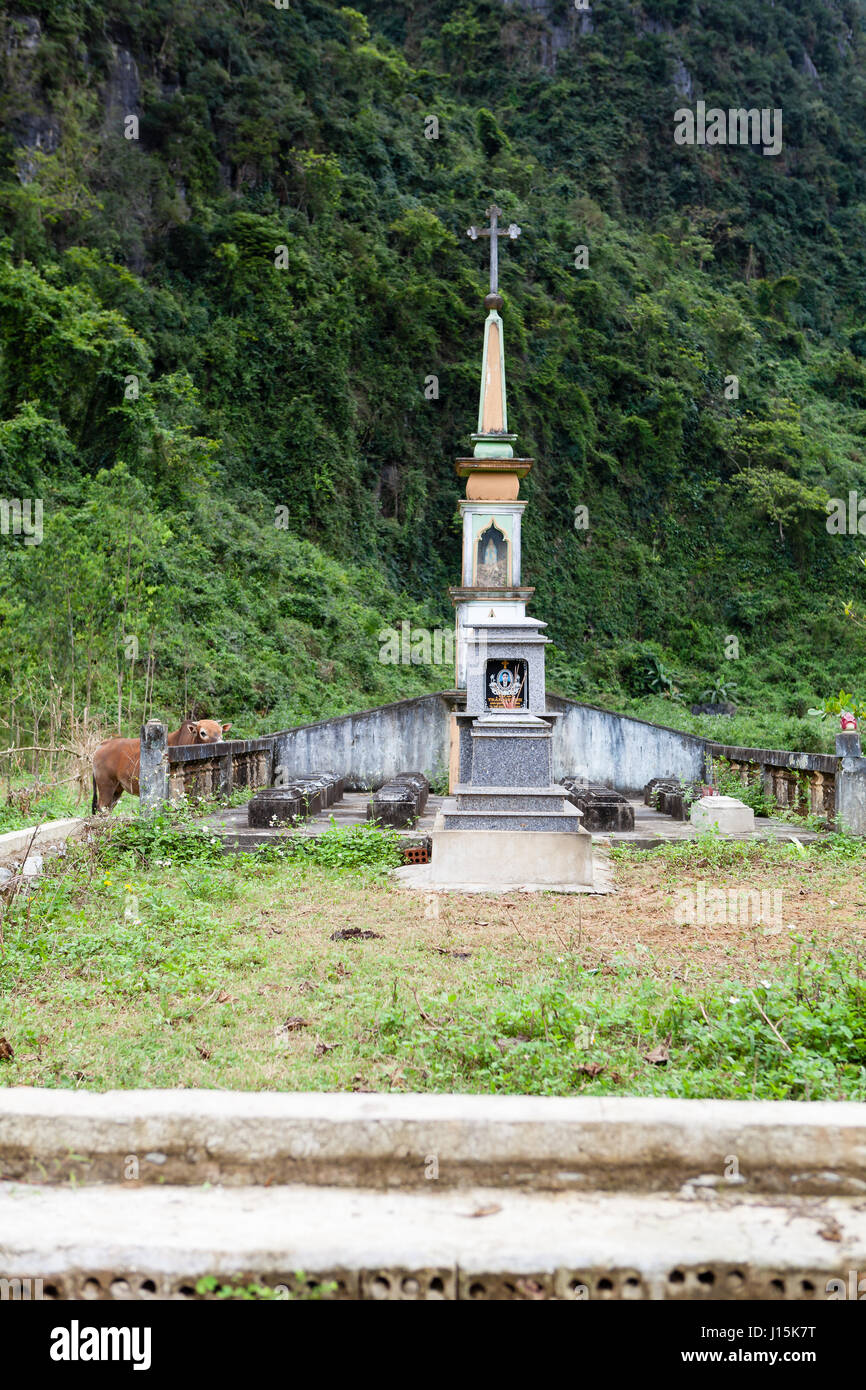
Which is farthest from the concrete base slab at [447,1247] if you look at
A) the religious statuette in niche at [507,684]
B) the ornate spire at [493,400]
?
the ornate spire at [493,400]

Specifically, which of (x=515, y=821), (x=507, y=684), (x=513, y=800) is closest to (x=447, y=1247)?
(x=515, y=821)

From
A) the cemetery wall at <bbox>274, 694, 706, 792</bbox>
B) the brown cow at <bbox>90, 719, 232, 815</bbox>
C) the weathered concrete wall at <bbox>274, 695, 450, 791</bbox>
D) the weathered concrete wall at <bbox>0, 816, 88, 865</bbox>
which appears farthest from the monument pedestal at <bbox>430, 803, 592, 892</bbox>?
the cemetery wall at <bbox>274, 694, 706, 792</bbox>

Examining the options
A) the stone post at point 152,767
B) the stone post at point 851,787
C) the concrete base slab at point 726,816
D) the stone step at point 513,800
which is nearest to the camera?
the stone step at point 513,800

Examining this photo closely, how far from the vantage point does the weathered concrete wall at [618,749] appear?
50.6 feet

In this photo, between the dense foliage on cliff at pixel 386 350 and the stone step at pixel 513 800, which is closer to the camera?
the stone step at pixel 513 800

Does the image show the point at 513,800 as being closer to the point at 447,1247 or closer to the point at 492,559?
the point at 447,1247

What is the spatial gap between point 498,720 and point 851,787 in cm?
371

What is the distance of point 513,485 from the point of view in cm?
1519

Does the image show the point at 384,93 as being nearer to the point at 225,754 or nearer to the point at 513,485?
the point at 513,485

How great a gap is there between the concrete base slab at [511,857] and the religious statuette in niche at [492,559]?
7.09 m

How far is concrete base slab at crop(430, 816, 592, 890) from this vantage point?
836 centimetres

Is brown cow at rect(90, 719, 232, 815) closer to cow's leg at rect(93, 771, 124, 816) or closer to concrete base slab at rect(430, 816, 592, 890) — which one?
cow's leg at rect(93, 771, 124, 816)

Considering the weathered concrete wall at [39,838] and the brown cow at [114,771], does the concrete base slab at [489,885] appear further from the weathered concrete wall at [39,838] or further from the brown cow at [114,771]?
the brown cow at [114,771]

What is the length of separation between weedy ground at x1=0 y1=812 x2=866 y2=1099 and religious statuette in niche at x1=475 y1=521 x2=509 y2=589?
741cm
